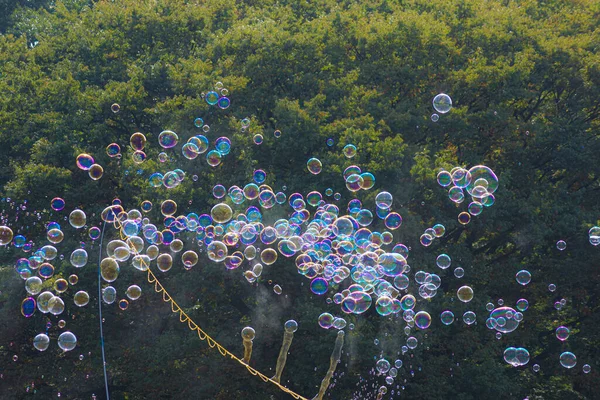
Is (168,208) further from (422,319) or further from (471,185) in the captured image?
(471,185)

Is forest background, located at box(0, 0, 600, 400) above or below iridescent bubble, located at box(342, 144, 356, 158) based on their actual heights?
below

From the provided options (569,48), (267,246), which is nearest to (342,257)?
(267,246)

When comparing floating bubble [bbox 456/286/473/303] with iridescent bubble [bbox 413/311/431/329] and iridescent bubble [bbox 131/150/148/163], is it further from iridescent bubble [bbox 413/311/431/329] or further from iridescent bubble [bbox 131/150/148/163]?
iridescent bubble [bbox 131/150/148/163]

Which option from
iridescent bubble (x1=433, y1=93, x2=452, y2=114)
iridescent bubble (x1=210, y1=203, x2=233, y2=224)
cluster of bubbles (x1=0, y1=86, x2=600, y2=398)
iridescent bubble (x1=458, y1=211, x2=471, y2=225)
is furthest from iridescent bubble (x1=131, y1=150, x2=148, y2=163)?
iridescent bubble (x1=458, y1=211, x2=471, y2=225)

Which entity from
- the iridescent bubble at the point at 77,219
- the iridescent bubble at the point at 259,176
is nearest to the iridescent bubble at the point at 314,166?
the iridescent bubble at the point at 259,176

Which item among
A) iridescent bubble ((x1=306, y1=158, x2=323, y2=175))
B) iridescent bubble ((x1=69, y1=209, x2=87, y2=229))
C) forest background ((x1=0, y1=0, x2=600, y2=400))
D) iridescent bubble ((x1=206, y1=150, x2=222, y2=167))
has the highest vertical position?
iridescent bubble ((x1=69, y1=209, x2=87, y2=229))

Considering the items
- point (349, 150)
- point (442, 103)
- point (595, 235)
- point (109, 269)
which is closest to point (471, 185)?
point (442, 103)
